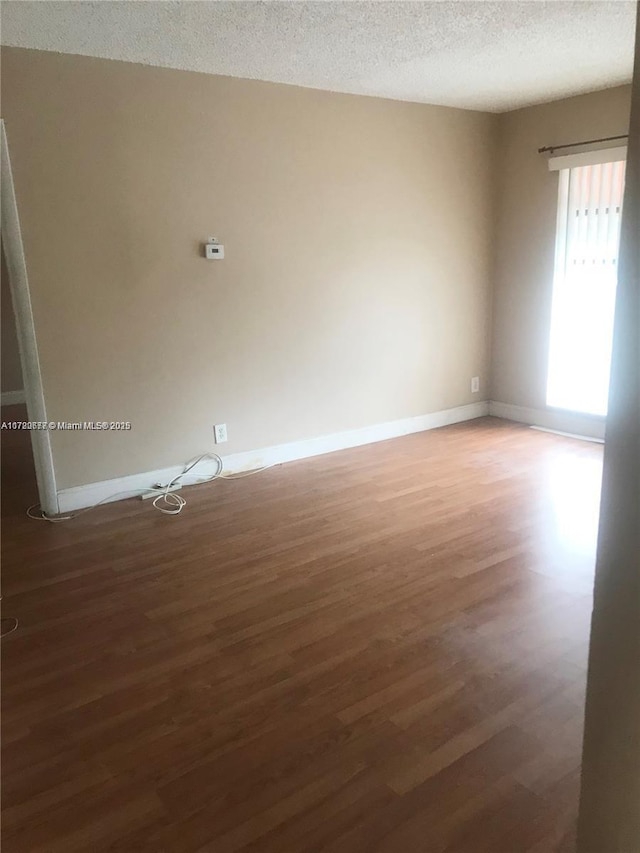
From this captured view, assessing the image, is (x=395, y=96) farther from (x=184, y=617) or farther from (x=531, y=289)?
Answer: (x=184, y=617)

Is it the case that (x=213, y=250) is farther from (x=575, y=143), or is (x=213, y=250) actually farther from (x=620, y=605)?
(x=620, y=605)

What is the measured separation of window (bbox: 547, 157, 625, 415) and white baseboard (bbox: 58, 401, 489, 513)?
0.86m

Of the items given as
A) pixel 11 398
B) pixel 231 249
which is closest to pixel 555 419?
pixel 231 249

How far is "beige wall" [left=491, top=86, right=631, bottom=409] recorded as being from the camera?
4.85 meters

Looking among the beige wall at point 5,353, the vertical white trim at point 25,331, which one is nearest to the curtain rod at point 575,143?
the vertical white trim at point 25,331

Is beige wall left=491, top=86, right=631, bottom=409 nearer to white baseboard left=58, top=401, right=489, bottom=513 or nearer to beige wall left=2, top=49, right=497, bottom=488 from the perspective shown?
beige wall left=2, top=49, right=497, bottom=488

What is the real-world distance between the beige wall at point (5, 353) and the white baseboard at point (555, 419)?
15.4ft

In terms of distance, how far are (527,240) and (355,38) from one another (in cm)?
257

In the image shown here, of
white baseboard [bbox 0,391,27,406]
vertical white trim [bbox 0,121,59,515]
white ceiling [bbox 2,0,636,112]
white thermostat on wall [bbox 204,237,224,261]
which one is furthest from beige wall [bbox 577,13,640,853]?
white baseboard [bbox 0,391,27,406]

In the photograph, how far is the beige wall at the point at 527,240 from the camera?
191 inches

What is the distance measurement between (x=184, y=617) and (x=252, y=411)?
1.99 metres

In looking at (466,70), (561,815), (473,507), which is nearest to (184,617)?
(561,815)

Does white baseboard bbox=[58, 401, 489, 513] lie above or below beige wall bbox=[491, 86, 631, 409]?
below

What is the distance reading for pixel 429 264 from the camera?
5.17m
